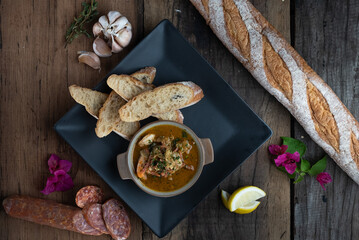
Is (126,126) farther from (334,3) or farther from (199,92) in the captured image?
(334,3)

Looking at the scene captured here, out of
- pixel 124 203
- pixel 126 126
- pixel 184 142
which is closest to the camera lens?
pixel 184 142

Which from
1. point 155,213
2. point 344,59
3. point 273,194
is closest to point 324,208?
A: point 273,194

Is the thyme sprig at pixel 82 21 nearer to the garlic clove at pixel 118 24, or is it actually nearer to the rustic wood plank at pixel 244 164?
the garlic clove at pixel 118 24

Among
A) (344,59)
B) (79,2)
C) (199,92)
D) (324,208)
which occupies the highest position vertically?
(79,2)

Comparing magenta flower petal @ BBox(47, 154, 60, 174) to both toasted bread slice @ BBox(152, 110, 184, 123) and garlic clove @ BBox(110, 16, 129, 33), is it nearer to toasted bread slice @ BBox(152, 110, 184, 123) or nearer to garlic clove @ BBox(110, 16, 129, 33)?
toasted bread slice @ BBox(152, 110, 184, 123)

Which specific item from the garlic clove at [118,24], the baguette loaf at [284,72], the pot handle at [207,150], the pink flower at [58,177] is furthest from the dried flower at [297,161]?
the pink flower at [58,177]

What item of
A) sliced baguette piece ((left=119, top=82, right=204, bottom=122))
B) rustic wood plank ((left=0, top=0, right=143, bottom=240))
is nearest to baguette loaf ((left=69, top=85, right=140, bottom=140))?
sliced baguette piece ((left=119, top=82, right=204, bottom=122))
